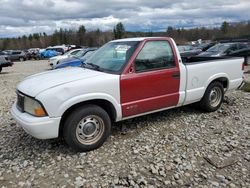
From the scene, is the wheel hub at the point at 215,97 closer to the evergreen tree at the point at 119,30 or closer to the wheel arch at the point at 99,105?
the wheel arch at the point at 99,105

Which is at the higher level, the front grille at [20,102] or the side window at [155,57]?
the side window at [155,57]

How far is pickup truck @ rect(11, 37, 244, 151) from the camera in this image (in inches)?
160

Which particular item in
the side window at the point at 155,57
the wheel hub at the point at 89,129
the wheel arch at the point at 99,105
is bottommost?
the wheel hub at the point at 89,129

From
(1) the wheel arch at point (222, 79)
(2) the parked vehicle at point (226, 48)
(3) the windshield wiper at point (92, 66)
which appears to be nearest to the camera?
(3) the windshield wiper at point (92, 66)

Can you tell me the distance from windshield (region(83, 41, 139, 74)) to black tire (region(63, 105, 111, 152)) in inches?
31.4

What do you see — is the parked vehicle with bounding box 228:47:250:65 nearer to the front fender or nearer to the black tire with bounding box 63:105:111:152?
the front fender

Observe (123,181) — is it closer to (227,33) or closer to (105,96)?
(105,96)

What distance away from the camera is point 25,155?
4.43 meters

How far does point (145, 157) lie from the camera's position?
166 inches

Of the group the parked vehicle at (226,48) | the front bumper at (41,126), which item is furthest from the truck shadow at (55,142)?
the parked vehicle at (226,48)

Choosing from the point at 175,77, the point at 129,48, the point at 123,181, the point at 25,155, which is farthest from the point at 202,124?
the point at 25,155

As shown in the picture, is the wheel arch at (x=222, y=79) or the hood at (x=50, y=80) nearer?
the hood at (x=50, y=80)

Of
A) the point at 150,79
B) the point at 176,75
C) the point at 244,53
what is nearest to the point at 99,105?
the point at 150,79

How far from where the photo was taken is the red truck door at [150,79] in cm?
467
